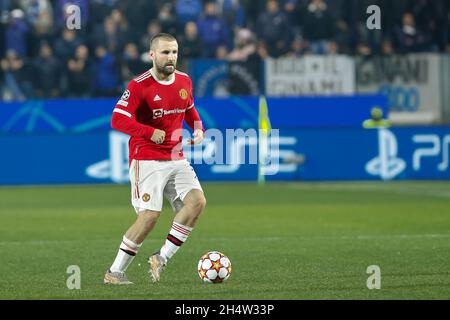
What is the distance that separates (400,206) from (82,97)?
9.00 m

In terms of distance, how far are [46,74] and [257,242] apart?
1175 cm

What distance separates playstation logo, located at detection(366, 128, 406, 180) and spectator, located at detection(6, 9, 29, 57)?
782 cm

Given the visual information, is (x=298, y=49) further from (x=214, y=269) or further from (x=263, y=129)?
(x=214, y=269)

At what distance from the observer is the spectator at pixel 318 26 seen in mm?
24281

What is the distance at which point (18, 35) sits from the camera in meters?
23.8

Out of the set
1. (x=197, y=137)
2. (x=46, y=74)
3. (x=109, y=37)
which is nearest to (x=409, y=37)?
(x=109, y=37)

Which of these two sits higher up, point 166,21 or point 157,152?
point 166,21

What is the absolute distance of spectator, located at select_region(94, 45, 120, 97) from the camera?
23.6 m

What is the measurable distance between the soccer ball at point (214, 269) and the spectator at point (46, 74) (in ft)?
48.3

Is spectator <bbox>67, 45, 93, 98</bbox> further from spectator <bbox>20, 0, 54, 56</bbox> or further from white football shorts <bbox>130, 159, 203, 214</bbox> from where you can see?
white football shorts <bbox>130, 159, 203, 214</bbox>

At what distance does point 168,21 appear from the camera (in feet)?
78.3

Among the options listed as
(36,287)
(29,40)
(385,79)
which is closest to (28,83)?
(29,40)

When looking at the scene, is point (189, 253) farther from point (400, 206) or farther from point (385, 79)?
point (385, 79)

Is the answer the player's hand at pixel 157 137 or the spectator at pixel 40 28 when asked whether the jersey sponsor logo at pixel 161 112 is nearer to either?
the player's hand at pixel 157 137
